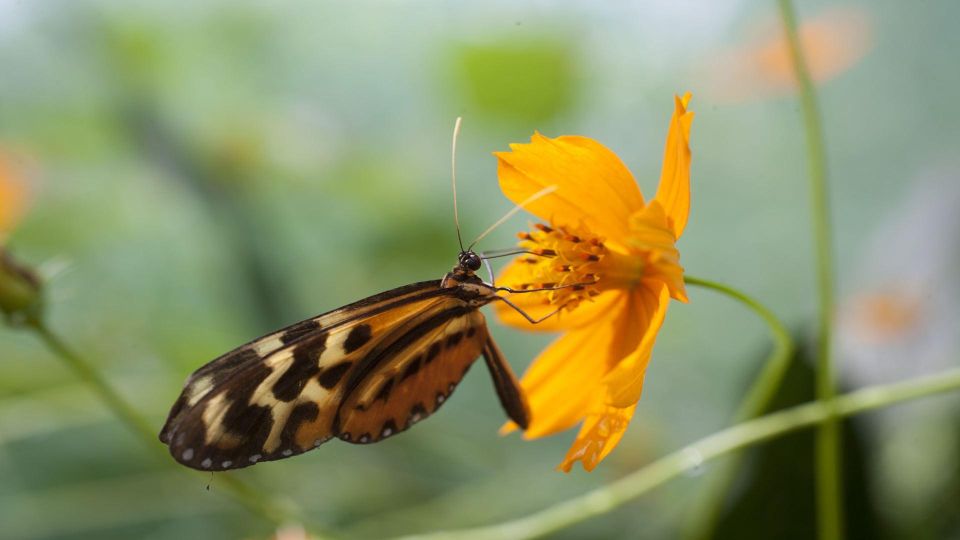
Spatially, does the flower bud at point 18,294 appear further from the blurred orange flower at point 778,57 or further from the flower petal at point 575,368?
the blurred orange flower at point 778,57

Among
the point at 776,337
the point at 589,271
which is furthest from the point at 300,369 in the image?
the point at 776,337

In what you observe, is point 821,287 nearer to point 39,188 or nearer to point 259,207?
point 259,207

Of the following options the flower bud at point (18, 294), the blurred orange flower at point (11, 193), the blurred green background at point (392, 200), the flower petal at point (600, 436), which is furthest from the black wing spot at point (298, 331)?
the blurred orange flower at point (11, 193)

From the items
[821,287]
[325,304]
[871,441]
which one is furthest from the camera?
[325,304]

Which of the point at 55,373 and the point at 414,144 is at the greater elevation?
the point at 414,144

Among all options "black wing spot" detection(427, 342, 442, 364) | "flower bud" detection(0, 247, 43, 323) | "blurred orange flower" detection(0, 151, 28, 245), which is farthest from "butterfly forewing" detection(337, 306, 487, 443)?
"blurred orange flower" detection(0, 151, 28, 245)

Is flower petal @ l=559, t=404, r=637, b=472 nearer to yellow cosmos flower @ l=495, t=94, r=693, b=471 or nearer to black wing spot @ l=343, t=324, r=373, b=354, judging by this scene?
yellow cosmos flower @ l=495, t=94, r=693, b=471

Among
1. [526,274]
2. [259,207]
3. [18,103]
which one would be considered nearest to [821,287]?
[526,274]
